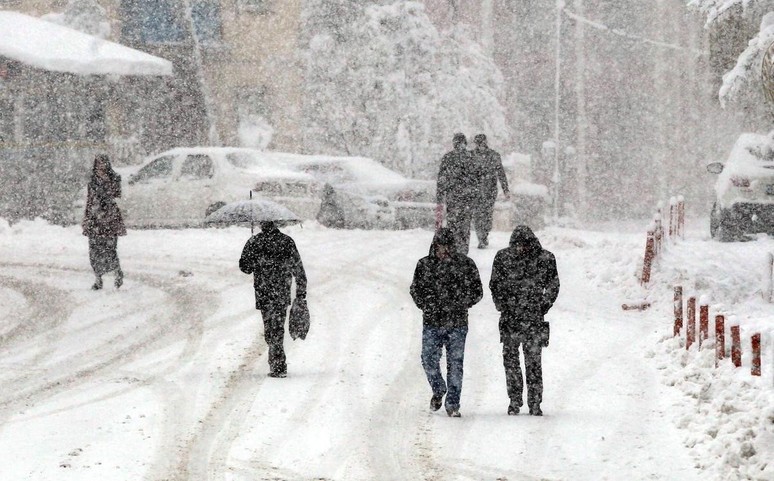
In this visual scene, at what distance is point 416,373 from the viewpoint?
10820 mm

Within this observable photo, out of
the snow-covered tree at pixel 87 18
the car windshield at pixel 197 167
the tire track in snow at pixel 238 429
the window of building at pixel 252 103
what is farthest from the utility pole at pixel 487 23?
the tire track in snow at pixel 238 429

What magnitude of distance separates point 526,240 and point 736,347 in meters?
1.86

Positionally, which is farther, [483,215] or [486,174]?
[483,215]

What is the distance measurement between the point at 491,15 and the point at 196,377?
30925 millimetres

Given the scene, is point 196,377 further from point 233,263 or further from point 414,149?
point 414,149

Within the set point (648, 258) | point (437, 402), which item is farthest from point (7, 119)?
point (437, 402)

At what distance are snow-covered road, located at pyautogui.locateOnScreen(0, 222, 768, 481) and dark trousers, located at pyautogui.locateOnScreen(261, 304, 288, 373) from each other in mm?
165

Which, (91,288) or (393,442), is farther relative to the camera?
(91,288)

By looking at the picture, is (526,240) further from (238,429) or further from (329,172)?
(329,172)

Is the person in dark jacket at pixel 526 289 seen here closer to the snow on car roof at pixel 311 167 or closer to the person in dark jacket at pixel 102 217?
the person in dark jacket at pixel 102 217

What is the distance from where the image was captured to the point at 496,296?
30.0ft

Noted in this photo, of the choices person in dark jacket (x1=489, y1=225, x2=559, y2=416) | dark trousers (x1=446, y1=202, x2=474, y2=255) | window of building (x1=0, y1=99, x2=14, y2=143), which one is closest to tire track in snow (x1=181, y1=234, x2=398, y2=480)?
person in dark jacket (x1=489, y1=225, x2=559, y2=416)

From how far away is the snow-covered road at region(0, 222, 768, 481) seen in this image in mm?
7875

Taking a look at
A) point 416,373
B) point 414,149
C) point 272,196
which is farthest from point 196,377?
point 414,149
